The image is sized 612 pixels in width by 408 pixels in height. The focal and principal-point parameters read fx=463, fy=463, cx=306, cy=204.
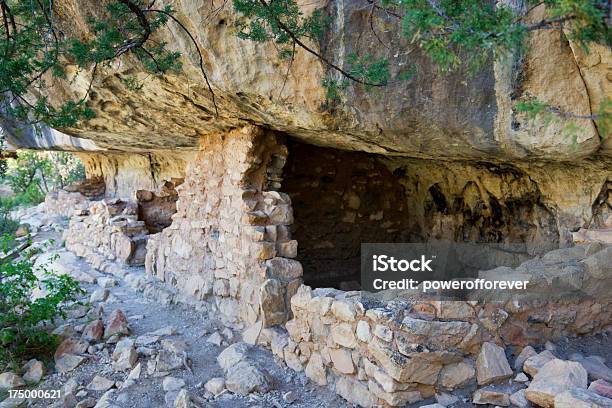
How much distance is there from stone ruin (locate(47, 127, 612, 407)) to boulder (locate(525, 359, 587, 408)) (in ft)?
1.02

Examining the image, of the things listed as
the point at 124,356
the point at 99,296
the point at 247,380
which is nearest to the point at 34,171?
the point at 99,296

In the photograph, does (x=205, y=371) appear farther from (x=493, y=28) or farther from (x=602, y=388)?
(x=493, y=28)

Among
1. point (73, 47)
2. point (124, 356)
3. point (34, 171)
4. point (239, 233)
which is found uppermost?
point (73, 47)

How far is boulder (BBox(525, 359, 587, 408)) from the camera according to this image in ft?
Result: 6.61

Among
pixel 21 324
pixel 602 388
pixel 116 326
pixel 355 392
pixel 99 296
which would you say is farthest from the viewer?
pixel 99 296

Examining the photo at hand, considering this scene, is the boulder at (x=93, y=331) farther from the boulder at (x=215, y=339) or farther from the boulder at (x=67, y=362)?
the boulder at (x=215, y=339)

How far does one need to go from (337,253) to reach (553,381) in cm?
358

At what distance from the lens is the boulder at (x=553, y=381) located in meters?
2.02

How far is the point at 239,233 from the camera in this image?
3.85 meters

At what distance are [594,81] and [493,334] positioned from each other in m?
1.34

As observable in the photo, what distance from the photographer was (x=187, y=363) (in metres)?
3.29

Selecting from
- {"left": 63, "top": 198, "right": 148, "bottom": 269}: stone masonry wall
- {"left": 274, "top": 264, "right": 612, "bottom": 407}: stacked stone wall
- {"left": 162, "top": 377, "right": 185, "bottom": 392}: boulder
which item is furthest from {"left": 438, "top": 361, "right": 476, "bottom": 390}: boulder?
{"left": 63, "top": 198, "right": 148, "bottom": 269}: stone masonry wall

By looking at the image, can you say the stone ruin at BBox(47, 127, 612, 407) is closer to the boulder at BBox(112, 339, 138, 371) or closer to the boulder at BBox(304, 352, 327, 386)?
the boulder at BBox(304, 352, 327, 386)

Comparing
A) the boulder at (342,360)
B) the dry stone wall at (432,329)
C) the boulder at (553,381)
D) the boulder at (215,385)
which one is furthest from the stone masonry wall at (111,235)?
the boulder at (553,381)
